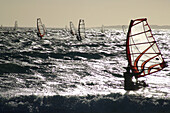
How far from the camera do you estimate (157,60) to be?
28.2 ft

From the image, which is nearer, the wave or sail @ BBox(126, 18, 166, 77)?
the wave

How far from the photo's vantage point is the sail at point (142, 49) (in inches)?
339

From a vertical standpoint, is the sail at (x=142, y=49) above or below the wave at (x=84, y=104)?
above

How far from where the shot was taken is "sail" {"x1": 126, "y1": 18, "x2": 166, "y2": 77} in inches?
339

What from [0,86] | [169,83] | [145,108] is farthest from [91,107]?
[169,83]

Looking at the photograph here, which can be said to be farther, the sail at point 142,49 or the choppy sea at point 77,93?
the sail at point 142,49

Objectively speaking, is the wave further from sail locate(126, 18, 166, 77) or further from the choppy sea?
sail locate(126, 18, 166, 77)

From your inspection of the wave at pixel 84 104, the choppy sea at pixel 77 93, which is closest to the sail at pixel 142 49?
the choppy sea at pixel 77 93

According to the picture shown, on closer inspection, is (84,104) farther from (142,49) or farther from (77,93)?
(142,49)

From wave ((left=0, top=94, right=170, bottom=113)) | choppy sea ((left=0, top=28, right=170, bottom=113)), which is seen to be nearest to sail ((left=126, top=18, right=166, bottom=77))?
choppy sea ((left=0, top=28, right=170, bottom=113))

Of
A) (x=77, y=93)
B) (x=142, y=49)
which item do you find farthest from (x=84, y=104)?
(x=142, y=49)

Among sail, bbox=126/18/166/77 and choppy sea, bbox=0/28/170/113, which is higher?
sail, bbox=126/18/166/77

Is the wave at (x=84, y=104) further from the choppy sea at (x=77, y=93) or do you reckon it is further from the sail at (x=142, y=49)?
the sail at (x=142, y=49)

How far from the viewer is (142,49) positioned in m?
8.75
